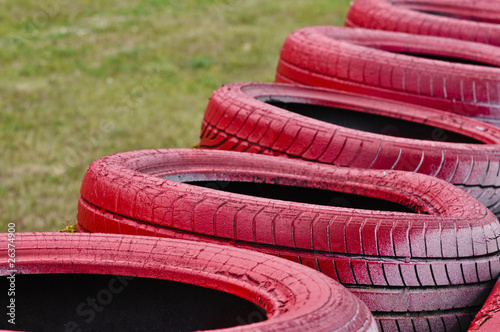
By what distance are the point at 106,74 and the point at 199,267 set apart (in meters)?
5.98

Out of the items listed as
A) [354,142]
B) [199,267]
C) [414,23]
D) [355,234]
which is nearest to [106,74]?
[414,23]

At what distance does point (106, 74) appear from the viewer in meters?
7.20

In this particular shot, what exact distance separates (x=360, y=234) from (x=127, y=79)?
18.7 ft

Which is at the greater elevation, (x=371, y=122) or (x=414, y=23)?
(x=414, y=23)

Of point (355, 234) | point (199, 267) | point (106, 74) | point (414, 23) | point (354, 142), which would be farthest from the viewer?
point (106, 74)

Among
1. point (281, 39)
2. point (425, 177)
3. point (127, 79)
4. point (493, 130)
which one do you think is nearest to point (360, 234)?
point (425, 177)

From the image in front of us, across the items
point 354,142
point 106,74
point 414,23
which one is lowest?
point 106,74

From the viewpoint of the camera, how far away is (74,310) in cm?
159

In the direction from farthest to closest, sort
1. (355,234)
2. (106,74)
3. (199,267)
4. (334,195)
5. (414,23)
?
(106,74) < (414,23) < (334,195) < (355,234) < (199,267)

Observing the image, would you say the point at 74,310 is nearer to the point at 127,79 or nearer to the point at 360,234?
the point at 360,234

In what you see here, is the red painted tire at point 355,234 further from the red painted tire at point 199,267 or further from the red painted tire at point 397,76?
the red painted tire at point 397,76

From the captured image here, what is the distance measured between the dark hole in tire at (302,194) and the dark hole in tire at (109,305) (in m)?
0.67

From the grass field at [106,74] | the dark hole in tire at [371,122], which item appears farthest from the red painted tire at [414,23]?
the grass field at [106,74]

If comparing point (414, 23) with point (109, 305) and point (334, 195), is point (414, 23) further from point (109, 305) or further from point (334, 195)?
point (109, 305)
